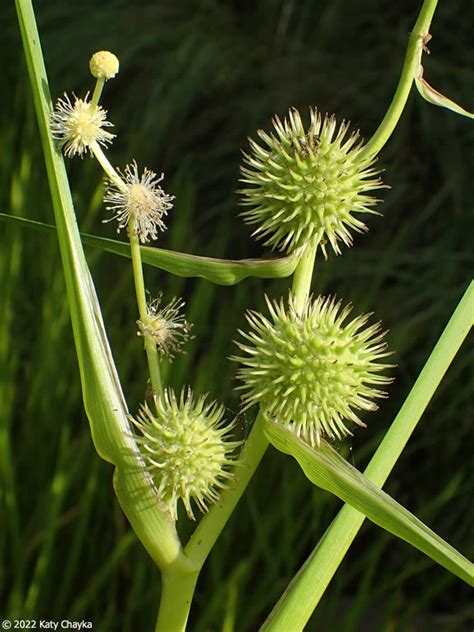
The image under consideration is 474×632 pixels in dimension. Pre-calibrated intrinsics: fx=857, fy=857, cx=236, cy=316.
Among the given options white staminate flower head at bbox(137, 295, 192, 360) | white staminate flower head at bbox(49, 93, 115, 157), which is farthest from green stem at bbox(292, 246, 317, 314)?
white staminate flower head at bbox(49, 93, 115, 157)

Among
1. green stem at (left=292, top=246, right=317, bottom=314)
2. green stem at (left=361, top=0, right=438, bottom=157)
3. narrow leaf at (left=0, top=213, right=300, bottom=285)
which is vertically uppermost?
green stem at (left=361, top=0, right=438, bottom=157)

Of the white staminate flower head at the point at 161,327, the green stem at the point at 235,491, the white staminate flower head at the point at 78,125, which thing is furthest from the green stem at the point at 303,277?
the white staminate flower head at the point at 78,125

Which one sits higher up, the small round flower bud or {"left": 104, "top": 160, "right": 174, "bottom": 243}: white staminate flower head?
the small round flower bud

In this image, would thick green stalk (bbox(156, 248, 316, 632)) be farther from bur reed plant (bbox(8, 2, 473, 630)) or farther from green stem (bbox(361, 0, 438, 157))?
green stem (bbox(361, 0, 438, 157))

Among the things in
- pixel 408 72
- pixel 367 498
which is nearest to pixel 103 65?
pixel 408 72

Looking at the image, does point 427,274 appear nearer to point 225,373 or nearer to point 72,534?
point 225,373

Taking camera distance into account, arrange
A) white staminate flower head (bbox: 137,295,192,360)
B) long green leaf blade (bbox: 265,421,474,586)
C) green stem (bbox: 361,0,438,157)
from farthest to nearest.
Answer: white staminate flower head (bbox: 137,295,192,360)
green stem (bbox: 361,0,438,157)
long green leaf blade (bbox: 265,421,474,586)

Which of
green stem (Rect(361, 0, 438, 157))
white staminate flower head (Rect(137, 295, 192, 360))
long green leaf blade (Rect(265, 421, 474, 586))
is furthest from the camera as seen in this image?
white staminate flower head (Rect(137, 295, 192, 360))

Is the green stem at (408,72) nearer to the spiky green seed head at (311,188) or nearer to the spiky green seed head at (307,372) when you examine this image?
the spiky green seed head at (311,188)
